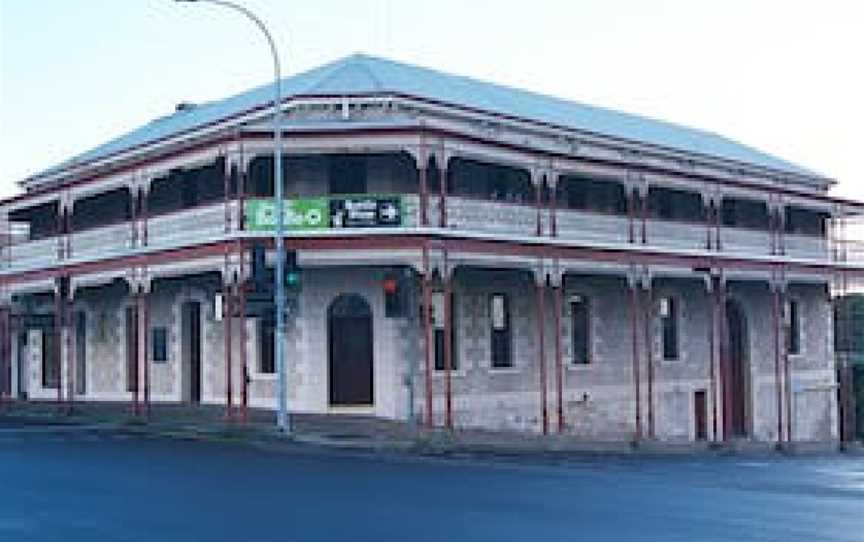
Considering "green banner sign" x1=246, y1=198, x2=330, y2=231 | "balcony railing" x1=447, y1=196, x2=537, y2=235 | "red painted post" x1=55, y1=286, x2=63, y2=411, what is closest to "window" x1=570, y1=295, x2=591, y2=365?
"balcony railing" x1=447, y1=196, x2=537, y2=235

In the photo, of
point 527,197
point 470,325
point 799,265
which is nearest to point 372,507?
point 470,325

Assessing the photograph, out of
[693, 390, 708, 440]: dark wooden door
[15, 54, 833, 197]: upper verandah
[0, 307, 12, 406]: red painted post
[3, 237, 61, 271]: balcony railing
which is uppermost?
[15, 54, 833, 197]: upper verandah

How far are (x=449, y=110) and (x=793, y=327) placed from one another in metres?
18.1

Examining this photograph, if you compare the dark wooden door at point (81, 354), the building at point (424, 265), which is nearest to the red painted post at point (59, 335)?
the building at point (424, 265)

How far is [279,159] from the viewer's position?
888 inches

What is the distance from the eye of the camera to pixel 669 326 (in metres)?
34.8

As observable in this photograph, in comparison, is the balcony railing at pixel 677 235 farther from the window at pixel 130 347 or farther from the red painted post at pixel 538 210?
the window at pixel 130 347

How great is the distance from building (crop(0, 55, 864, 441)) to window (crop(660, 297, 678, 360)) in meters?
0.11

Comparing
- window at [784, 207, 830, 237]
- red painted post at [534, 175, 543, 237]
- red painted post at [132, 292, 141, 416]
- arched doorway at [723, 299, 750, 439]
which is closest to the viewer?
red painted post at [534, 175, 543, 237]

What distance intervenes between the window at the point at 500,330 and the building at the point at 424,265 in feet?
0.20

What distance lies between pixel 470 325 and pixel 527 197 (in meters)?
4.29

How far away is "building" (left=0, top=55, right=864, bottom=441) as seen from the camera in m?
24.4

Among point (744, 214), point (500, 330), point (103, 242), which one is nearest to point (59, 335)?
point (103, 242)

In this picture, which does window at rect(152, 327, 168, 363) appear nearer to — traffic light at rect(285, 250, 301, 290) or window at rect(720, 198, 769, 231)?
traffic light at rect(285, 250, 301, 290)
